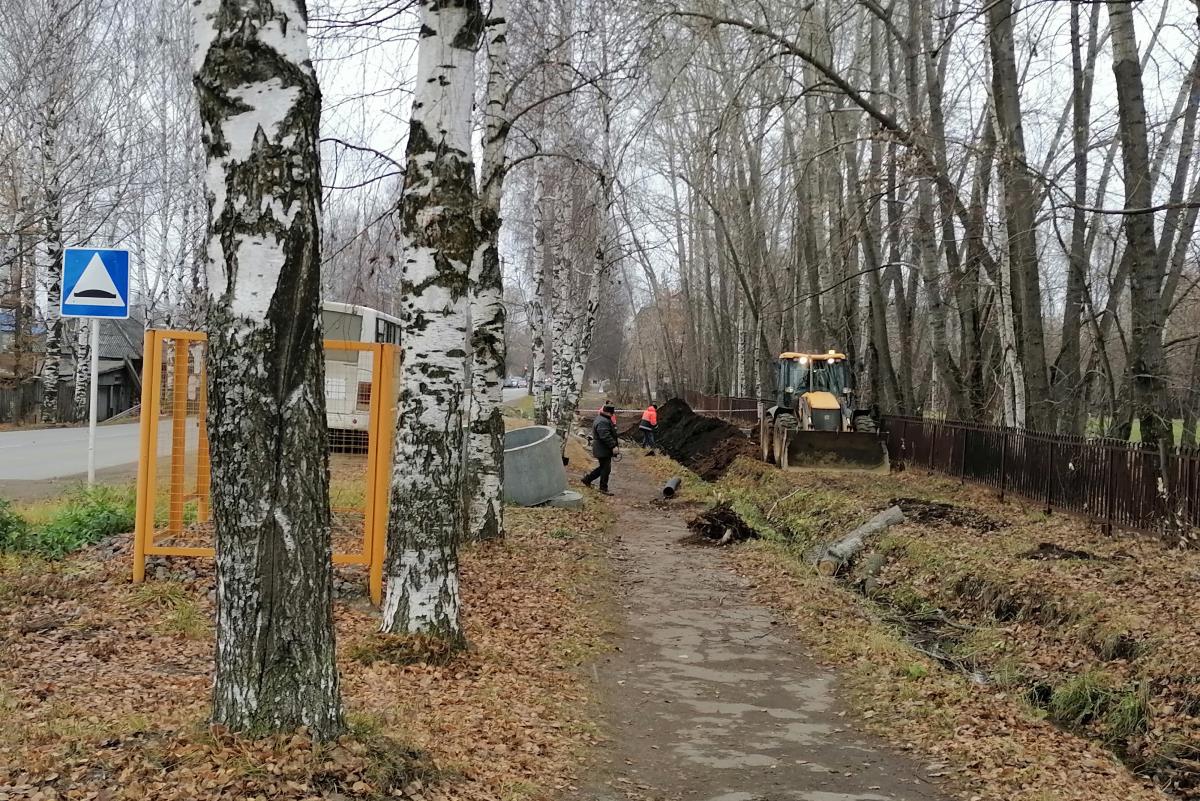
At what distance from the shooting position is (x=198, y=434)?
886 cm

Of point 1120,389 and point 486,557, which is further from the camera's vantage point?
point 1120,389

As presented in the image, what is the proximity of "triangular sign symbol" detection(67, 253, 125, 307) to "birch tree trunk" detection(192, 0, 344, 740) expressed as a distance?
672 centimetres

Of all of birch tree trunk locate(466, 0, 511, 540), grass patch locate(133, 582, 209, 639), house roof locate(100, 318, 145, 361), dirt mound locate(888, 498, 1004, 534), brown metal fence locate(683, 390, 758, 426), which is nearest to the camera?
grass patch locate(133, 582, 209, 639)

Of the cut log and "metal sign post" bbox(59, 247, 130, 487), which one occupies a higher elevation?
"metal sign post" bbox(59, 247, 130, 487)

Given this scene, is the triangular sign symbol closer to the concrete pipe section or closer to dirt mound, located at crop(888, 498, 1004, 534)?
the concrete pipe section

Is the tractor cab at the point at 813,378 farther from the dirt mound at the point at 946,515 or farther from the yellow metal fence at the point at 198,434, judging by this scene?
the yellow metal fence at the point at 198,434

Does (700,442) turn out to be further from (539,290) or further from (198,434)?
(198,434)

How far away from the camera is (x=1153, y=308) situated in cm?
1345

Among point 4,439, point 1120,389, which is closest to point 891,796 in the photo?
point 1120,389

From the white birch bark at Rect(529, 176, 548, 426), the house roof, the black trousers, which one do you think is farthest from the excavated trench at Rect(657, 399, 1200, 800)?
the house roof

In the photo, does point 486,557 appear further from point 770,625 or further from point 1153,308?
point 1153,308

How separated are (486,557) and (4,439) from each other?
1588cm

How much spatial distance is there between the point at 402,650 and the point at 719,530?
8.71 m

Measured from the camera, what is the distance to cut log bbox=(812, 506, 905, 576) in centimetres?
1338
